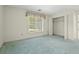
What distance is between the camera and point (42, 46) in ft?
7.59

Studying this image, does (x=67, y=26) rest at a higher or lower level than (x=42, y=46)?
higher

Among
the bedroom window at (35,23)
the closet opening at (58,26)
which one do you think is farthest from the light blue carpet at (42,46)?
the bedroom window at (35,23)

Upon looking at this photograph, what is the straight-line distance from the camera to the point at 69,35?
2434mm

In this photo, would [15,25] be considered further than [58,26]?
No

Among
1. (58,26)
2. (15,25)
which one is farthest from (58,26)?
(15,25)

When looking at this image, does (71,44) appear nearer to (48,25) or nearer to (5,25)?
(48,25)

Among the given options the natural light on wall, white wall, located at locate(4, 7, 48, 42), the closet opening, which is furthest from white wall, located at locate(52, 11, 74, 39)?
white wall, located at locate(4, 7, 48, 42)

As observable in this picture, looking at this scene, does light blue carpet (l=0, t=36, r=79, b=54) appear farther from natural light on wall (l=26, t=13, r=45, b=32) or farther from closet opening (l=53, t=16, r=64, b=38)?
natural light on wall (l=26, t=13, r=45, b=32)

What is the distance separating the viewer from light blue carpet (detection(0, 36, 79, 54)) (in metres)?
2.10

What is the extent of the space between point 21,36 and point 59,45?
935 mm

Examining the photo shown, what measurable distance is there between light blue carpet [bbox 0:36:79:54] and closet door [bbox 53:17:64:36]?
0.44 ft

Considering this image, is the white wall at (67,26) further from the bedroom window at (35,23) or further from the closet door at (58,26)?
the bedroom window at (35,23)

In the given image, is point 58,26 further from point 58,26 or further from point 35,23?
point 35,23

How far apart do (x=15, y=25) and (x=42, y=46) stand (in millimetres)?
817
